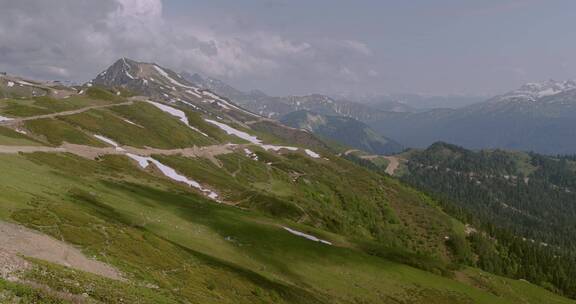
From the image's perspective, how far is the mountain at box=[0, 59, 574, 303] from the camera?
3534cm

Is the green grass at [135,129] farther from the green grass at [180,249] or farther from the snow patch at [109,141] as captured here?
the green grass at [180,249]

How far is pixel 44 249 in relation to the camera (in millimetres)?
35219

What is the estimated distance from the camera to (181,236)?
204 feet

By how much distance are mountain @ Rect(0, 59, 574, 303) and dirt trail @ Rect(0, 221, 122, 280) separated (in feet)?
0.61

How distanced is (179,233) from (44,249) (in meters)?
28.8

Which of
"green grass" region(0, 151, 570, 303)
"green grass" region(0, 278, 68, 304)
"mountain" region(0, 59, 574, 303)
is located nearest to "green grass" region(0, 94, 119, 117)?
"mountain" region(0, 59, 574, 303)

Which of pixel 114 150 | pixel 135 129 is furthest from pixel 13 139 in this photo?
pixel 135 129

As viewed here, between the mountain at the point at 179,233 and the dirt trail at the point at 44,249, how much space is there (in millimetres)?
186

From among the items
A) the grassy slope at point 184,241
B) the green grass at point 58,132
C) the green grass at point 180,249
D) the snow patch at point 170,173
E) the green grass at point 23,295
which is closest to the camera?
the green grass at point 23,295

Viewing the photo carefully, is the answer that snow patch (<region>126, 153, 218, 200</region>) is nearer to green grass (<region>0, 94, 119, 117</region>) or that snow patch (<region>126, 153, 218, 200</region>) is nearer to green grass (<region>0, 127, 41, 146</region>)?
green grass (<region>0, 127, 41, 146</region>)

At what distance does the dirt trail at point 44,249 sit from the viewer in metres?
33.2

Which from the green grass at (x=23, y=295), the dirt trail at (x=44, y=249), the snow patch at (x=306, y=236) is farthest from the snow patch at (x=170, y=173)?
the green grass at (x=23, y=295)

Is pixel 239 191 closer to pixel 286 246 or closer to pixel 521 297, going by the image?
pixel 286 246

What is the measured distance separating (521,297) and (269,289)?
71166 millimetres
